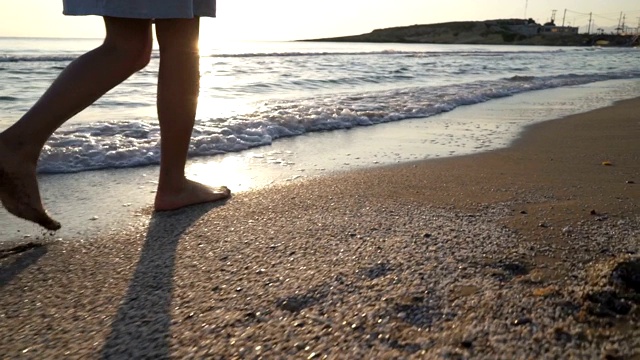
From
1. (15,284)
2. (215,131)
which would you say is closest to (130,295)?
(15,284)

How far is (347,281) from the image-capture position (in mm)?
1092

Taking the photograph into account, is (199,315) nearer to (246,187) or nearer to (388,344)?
(388,344)

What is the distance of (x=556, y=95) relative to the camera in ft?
22.4

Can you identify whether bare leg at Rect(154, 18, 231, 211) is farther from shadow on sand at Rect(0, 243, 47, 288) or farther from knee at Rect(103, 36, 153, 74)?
shadow on sand at Rect(0, 243, 47, 288)

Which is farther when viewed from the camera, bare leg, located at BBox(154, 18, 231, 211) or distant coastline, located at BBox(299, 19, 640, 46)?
distant coastline, located at BBox(299, 19, 640, 46)

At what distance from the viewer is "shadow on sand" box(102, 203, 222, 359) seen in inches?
34.5

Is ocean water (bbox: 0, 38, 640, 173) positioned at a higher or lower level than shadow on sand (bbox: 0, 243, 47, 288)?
higher

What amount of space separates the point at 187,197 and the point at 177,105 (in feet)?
1.07

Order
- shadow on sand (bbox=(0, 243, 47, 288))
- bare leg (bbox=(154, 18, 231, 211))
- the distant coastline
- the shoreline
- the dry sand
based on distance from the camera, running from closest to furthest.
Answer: the dry sand → shadow on sand (bbox=(0, 243, 47, 288)) → bare leg (bbox=(154, 18, 231, 211)) → the shoreline → the distant coastline

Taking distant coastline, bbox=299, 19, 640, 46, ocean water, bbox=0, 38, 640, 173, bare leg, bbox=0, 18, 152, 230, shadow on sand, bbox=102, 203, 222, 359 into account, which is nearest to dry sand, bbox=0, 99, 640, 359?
shadow on sand, bbox=102, 203, 222, 359

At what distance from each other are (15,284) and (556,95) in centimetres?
692

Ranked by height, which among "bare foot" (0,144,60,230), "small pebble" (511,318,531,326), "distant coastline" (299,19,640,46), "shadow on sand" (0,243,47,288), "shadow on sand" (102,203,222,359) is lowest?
"shadow on sand" (0,243,47,288)

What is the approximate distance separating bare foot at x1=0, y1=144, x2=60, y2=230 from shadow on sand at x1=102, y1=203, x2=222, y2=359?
0.32 metres

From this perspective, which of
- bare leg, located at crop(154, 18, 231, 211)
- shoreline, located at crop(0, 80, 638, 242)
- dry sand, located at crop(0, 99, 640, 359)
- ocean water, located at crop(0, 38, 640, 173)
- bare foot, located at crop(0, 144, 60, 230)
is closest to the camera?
dry sand, located at crop(0, 99, 640, 359)
